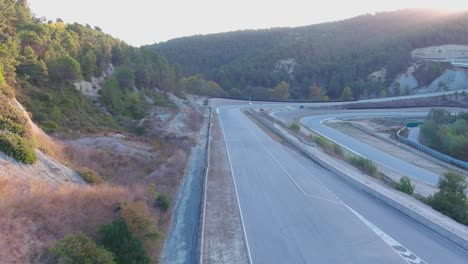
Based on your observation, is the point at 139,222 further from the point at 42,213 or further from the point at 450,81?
the point at 450,81

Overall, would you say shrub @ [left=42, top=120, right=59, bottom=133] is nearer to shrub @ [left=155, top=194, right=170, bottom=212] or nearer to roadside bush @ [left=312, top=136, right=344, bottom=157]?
shrub @ [left=155, top=194, right=170, bottom=212]

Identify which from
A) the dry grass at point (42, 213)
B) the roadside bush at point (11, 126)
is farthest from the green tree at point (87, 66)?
the dry grass at point (42, 213)

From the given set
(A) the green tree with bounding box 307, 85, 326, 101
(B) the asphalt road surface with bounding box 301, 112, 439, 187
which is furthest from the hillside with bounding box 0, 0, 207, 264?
(A) the green tree with bounding box 307, 85, 326, 101

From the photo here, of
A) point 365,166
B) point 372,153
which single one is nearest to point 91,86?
point 365,166

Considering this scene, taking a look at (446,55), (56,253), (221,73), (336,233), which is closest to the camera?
(56,253)

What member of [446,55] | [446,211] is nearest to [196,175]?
[446,211]

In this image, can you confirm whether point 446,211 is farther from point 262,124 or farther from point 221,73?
point 221,73
